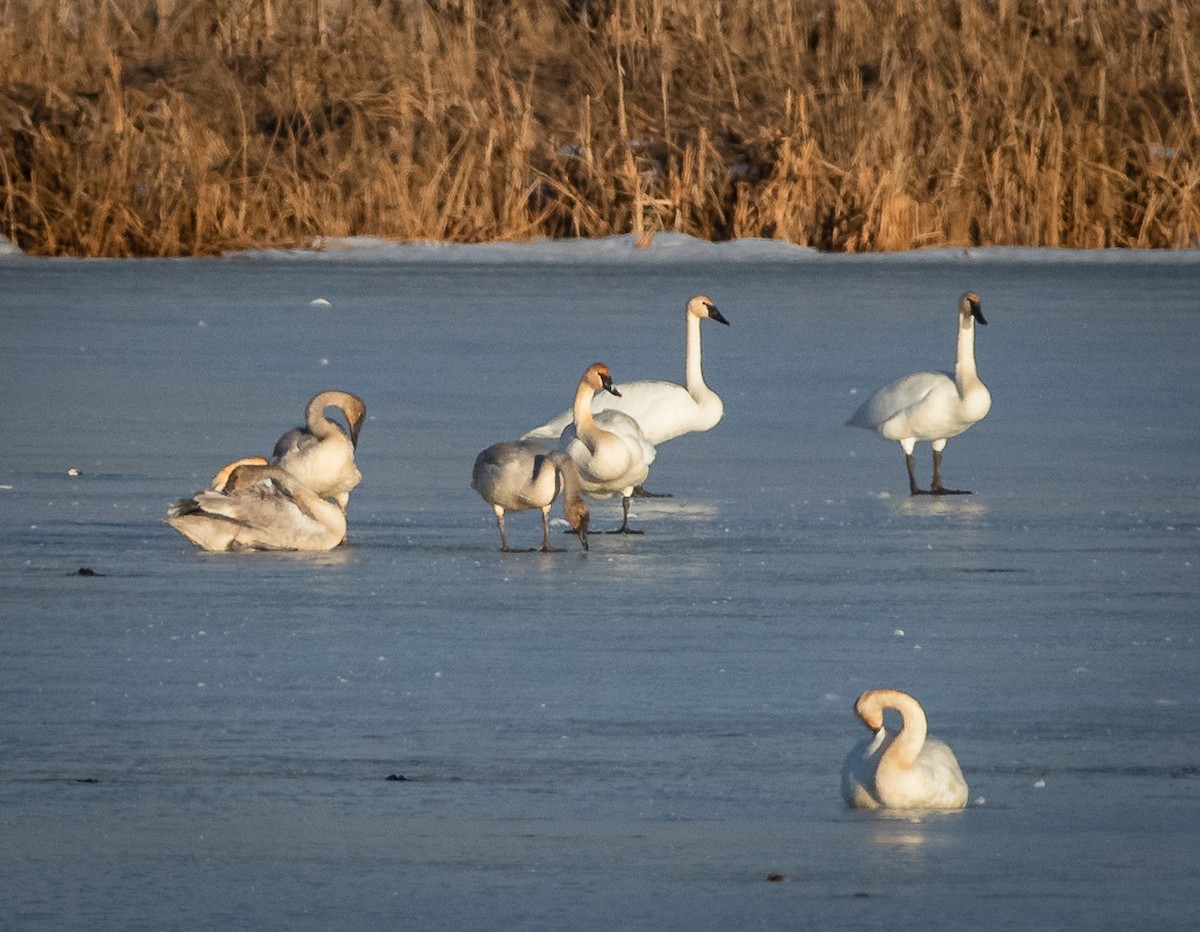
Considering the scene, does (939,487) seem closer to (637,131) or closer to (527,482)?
(527,482)

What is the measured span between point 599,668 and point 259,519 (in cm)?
215

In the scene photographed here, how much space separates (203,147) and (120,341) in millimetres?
6233

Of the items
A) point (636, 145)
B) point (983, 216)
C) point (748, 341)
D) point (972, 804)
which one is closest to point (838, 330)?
point (748, 341)

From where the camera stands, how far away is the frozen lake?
165 inches

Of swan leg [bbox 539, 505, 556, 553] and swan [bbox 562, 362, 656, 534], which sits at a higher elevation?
swan [bbox 562, 362, 656, 534]

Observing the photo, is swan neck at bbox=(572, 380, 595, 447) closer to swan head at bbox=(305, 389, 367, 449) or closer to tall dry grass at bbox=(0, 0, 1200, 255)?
swan head at bbox=(305, 389, 367, 449)

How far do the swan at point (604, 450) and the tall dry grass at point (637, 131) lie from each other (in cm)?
1130

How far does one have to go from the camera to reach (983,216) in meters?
20.6

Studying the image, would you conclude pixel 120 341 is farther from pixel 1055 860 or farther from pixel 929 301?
pixel 1055 860

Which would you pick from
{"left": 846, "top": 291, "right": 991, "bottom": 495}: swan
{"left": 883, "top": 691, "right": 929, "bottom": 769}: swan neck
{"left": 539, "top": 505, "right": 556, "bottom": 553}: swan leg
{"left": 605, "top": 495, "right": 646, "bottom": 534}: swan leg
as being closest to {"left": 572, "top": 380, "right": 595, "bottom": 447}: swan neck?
{"left": 605, "top": 495, "right": 646, "bottom": 534}: swan leg

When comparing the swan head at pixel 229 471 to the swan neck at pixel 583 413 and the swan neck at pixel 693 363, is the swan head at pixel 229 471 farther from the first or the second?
the swan neck at pixel 693 363

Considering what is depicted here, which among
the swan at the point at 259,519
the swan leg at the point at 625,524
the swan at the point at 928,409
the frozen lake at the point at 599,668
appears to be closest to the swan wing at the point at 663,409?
the frozen lake at the point at 599,668

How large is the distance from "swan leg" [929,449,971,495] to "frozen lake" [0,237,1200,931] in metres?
0.12

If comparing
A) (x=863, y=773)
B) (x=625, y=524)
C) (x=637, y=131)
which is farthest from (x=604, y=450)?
(x=637, y=131)
